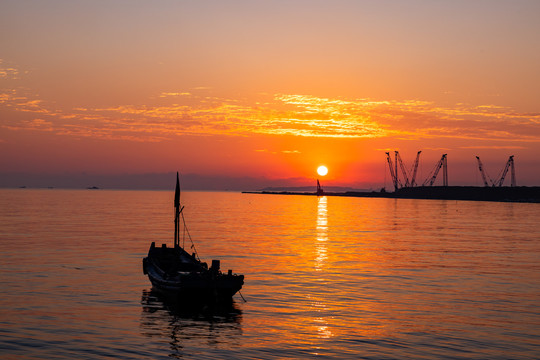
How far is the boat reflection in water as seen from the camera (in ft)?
92.9

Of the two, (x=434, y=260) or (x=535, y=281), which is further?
(x=434, y=260)

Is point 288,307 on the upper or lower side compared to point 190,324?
upper

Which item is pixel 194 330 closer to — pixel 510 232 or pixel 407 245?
pixel 407 245

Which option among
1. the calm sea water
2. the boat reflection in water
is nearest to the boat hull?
the boat reflection in water

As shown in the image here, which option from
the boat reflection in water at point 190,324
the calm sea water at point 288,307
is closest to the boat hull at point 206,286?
the boat reflection in water at point 190,324

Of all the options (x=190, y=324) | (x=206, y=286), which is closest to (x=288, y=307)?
(x=206, y=286)

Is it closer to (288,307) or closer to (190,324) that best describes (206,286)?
(190,324)

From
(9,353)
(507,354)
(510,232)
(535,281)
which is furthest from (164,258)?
(510,232)

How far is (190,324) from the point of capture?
3278 cm

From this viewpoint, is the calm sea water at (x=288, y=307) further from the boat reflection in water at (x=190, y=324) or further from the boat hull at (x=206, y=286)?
the boat hull at (x=206, y=286)

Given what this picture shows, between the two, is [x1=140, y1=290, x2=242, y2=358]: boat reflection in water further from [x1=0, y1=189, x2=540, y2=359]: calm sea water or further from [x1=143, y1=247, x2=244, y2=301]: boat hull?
[x1=143, y1=247, x2=244, y2=301]: boat hull

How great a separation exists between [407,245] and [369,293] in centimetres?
3990

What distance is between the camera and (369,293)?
138 ft

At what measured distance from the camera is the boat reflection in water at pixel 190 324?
92.9ft
